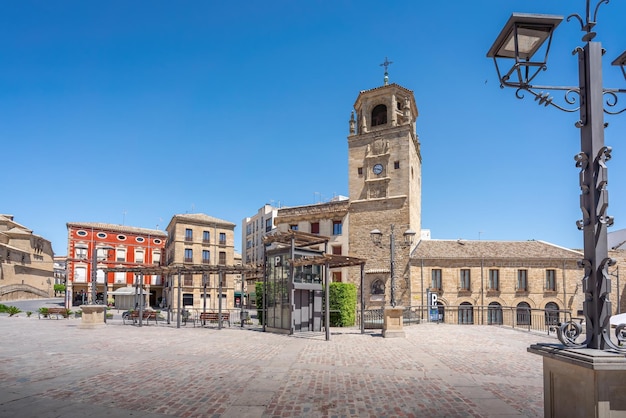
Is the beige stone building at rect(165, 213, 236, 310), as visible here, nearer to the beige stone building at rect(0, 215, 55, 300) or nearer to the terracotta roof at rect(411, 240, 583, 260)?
the beige stone building at rect(0, 215, 55, 300)

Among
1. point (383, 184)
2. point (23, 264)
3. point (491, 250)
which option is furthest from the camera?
point (23, 264)

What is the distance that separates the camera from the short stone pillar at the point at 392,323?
617 inches

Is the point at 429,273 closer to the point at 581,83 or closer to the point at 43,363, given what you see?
the point at 43,363

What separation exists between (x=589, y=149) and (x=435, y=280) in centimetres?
3060

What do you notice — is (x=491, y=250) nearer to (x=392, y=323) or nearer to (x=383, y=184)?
(x=383, y=184)

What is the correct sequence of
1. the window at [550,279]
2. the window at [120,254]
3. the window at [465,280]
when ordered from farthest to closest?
the window at [120,254]
the window at [465,280]
the window at [550,279]

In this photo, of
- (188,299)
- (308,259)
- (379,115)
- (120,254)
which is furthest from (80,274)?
(308,259)

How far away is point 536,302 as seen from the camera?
1299 inches

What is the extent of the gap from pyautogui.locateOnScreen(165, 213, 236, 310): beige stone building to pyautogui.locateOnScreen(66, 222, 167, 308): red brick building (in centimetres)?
501

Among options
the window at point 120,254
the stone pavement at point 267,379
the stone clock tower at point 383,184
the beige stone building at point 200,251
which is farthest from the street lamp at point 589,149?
the window at point 120,254

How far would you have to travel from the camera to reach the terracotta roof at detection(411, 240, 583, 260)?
110ft

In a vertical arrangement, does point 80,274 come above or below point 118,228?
below

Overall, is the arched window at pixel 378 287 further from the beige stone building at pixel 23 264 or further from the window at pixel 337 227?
the beige stone building at pixel 23 264

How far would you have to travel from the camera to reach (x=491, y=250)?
34.9 m
